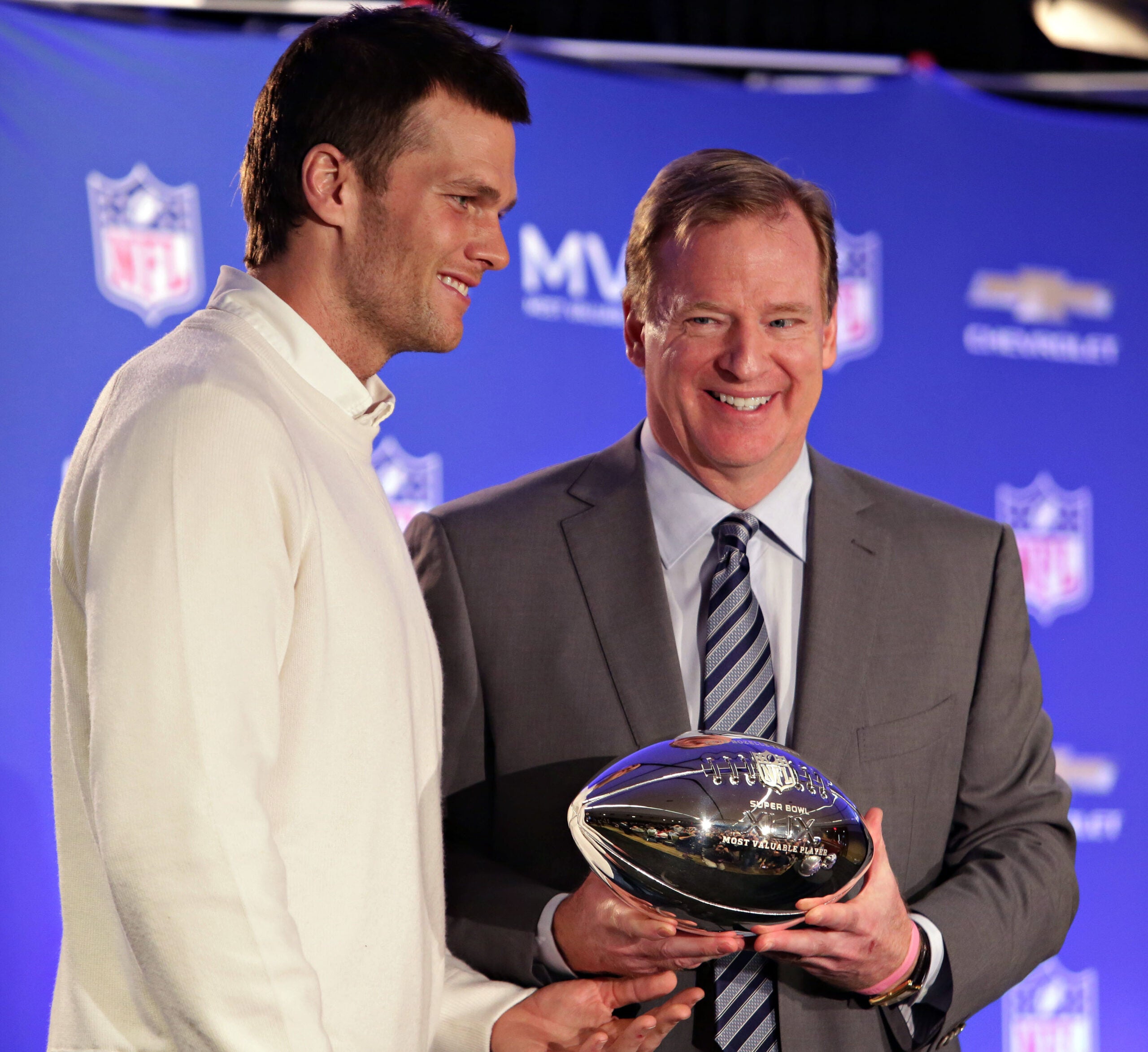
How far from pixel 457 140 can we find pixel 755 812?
0.80m

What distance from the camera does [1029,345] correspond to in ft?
11.8

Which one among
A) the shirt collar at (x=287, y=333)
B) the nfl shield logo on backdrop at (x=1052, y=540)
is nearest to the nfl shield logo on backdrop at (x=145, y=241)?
the shirt collar at (x=287, y=333)

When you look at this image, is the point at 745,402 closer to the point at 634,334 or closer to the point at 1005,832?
the point at 634,334

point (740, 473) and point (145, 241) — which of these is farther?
point (145, 241)

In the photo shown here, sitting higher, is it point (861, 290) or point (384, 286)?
point (384, 286)

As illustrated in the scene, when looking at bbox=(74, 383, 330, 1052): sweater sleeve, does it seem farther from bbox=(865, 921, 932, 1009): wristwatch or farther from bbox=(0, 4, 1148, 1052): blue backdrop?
bbox=(0, 4, 1148, 1052): blue backdrop

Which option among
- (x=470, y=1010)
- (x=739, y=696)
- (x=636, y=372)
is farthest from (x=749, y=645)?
(x=636, y=372)

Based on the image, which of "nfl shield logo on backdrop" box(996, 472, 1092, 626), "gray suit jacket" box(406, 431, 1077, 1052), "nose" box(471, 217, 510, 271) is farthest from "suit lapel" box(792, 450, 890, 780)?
"nfl shield logo on backdrop" box(996, 472, 1092, 626)

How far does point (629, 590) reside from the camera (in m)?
1.62

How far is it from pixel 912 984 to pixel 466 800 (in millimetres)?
624

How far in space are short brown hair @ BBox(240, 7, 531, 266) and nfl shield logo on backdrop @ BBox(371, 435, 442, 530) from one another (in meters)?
1.68

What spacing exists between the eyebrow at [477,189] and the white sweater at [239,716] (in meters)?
0.24

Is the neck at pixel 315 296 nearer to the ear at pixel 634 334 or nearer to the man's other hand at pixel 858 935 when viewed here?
the ear at pixel 634 334

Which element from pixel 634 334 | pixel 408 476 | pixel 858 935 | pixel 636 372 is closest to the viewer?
pixel 858 935
